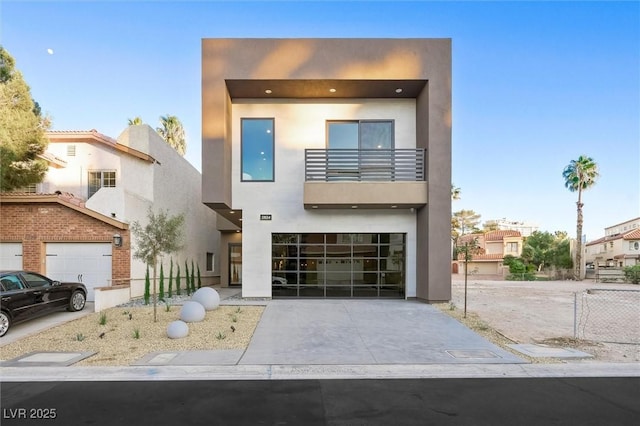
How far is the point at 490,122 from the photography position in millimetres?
24297

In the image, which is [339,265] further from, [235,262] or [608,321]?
[608,321]

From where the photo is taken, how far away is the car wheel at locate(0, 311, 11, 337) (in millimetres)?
8078

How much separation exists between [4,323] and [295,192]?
915 cm

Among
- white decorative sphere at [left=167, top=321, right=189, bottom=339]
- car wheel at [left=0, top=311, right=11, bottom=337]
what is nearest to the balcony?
white decorative sphere at [left=167, top=321, right=189, bottom=339]

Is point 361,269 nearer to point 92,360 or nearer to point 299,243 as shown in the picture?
point 299,243

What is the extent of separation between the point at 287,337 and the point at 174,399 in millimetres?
3590

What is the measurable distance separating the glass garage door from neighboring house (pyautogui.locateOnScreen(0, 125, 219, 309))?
18.7ft

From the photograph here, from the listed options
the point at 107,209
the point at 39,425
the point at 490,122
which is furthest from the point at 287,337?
the point at 490,122

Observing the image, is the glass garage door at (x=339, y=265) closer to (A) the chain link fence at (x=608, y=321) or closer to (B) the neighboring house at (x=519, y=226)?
(A) the chain link fence at (x=608, y=321)

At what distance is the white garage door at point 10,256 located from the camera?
12555 mm

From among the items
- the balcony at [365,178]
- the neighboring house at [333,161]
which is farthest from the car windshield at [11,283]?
the balcony at [365,178]

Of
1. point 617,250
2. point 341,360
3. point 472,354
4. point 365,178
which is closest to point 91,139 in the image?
point 365,178

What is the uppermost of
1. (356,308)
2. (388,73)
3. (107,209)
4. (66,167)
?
(388,73)

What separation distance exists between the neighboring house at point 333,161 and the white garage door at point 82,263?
4845 millimetres
